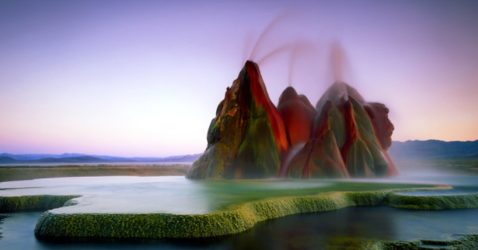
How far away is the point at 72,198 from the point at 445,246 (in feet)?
94.7

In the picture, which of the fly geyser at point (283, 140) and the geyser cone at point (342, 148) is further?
the fly geyser at point (283, 140)

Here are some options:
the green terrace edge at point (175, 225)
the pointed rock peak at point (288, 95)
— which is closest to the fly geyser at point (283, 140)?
the pointed rock peak at point (288, 95)

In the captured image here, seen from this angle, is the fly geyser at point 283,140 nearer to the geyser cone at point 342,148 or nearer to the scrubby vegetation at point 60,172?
the geyser cone at point 342,148

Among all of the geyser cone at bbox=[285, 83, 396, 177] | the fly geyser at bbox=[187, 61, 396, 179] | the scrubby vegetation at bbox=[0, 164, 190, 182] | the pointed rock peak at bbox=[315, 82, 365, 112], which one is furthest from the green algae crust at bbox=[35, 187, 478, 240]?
the scrubby vegetation at bbox=[0, 164, 190, 182]

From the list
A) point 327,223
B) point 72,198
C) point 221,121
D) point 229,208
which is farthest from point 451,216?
point 221,121

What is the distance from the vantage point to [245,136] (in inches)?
2517

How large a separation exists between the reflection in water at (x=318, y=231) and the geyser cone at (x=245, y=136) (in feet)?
93.3

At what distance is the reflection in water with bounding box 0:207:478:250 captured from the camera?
22.8 meters

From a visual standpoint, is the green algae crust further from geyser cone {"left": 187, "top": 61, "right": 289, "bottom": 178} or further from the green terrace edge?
geyser cone {"left": 187, "top": 61, "right": 289, "bottom": 178}

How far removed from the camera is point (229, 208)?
27.6 m

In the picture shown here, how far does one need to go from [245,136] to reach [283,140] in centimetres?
635

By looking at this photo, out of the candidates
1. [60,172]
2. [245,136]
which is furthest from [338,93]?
[60,172]

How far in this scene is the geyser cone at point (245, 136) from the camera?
202ft

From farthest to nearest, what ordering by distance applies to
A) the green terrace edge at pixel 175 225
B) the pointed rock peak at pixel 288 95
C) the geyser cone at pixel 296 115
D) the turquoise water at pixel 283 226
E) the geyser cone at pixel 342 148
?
the pointed rock peak at pixel 288 95 < the geyser cone at pixel 296 115 < the geyser cone at pixel 342 148 < the green terrace edge at pixel 175 225 < the turquoise water at pixel 283 226
